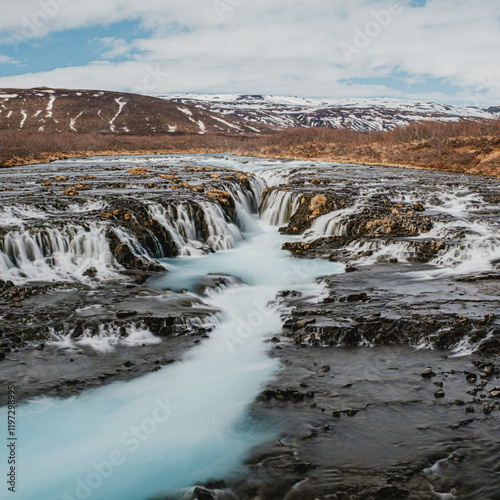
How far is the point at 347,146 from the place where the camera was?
59.7 metres

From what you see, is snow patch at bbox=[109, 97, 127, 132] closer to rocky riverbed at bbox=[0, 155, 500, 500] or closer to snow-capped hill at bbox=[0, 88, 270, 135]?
snow-capped hill at bbox=[0, 88, 270, 135]

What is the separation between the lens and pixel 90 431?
763 cm

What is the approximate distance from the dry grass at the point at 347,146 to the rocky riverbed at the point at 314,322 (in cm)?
2108

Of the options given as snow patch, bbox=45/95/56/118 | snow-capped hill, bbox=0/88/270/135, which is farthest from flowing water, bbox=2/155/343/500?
snow patch, bbox=45/95/56/118

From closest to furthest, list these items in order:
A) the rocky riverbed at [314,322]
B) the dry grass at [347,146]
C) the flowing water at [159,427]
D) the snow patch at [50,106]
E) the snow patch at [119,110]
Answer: the rocky riverbed at [314,322], the flowing water at [159,427], the dry grass at [347,146], the snow patch at [119,110], the snow patch at [50,106]

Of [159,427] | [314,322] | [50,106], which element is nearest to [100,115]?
[50,106]

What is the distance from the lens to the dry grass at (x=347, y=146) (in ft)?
140

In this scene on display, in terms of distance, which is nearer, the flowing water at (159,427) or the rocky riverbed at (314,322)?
the rocky riverbed at (314,322)

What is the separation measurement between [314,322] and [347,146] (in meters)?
52.5

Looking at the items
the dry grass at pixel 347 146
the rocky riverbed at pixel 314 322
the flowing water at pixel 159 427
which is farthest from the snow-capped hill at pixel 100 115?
the flowing water at pixel 159 427

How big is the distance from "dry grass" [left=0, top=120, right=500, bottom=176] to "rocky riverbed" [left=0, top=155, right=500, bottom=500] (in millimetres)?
21084

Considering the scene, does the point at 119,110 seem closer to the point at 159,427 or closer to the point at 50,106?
the point at 50,106

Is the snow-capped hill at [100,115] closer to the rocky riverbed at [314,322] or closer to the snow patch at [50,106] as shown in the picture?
the snow patch at [50,106]

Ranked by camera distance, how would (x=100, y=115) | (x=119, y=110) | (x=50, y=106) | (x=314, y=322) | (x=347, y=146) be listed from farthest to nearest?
(x=119, y=110) → (x=50, y=106) → (x=100, y=115) → (x=347, y=146) → (x=314, y=322)
